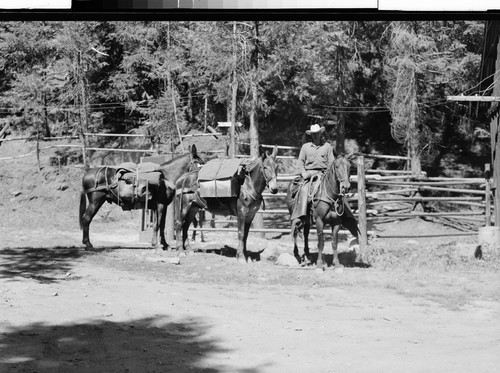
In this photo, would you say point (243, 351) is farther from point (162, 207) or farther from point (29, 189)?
point (29, 189)

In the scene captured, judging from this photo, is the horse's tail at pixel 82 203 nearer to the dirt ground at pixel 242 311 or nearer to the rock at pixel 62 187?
the dirt ground at pixel 242 311

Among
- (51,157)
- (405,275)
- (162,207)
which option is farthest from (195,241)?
(51,157)

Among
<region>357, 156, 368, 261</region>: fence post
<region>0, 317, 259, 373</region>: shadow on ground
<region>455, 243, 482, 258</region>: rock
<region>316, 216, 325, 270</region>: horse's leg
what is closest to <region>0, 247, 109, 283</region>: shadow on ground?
<region>0, 317, 259, 373</region>: shadow on ground

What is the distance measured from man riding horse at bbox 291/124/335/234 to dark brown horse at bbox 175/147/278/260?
45cm

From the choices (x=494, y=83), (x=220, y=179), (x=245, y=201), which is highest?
(x=494, y=83)

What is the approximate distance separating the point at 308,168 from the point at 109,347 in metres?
5.79

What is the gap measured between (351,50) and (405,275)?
13.8 m

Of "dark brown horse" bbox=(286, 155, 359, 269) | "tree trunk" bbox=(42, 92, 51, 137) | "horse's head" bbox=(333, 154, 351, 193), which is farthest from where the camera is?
"tree trunk" bbox=(42, 92, 51, 137)

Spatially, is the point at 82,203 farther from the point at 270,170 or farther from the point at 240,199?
the point at 270,170

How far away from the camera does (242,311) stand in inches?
327

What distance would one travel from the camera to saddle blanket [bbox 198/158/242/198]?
1202 cm

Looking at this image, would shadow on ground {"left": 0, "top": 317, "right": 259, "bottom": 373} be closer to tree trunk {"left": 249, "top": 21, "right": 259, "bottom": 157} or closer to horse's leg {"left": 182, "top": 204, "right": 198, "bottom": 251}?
horse's leg {"left": 182, "top": 204, "right": 198, "bottom": 251}

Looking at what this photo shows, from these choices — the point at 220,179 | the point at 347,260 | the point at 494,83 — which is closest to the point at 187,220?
the point at 220,179

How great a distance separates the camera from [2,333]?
6.70 meters
